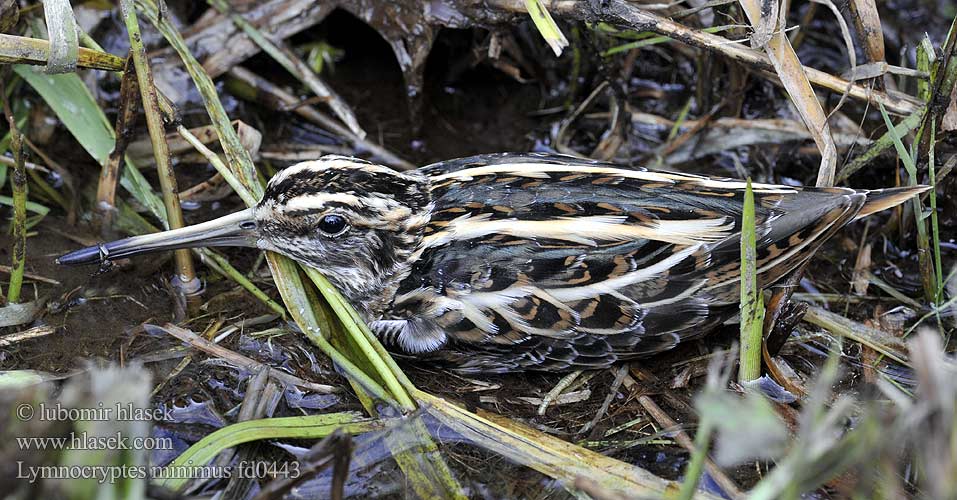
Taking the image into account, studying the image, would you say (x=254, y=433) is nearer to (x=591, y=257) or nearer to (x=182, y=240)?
(x=182, y=240)

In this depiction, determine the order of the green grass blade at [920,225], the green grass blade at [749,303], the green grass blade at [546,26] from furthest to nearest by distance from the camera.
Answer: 1. the green grass blade at [920,225]
2. the green grass blade at [546,26]
3. the green grass blade at [749,303]

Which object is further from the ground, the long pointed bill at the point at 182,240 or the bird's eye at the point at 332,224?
the long pointed bill at the point at 182,240

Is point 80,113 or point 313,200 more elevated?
point 80,113

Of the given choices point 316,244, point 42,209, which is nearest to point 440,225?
point 316,244

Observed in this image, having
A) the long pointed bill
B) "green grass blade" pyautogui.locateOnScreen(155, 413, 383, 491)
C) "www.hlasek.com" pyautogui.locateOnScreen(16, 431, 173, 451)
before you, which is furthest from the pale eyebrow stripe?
"www.hlasek.com" pyautogui.locateOnScreen(16, 431, 173, 451)

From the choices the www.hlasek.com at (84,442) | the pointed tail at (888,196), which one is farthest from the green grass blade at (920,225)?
the www.hlasek.com at (84,442)

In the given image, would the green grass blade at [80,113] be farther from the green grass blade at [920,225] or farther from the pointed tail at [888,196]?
the green grass blade at [920,225]

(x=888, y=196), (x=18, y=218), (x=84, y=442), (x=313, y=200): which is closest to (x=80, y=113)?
(x=18, y=218)
